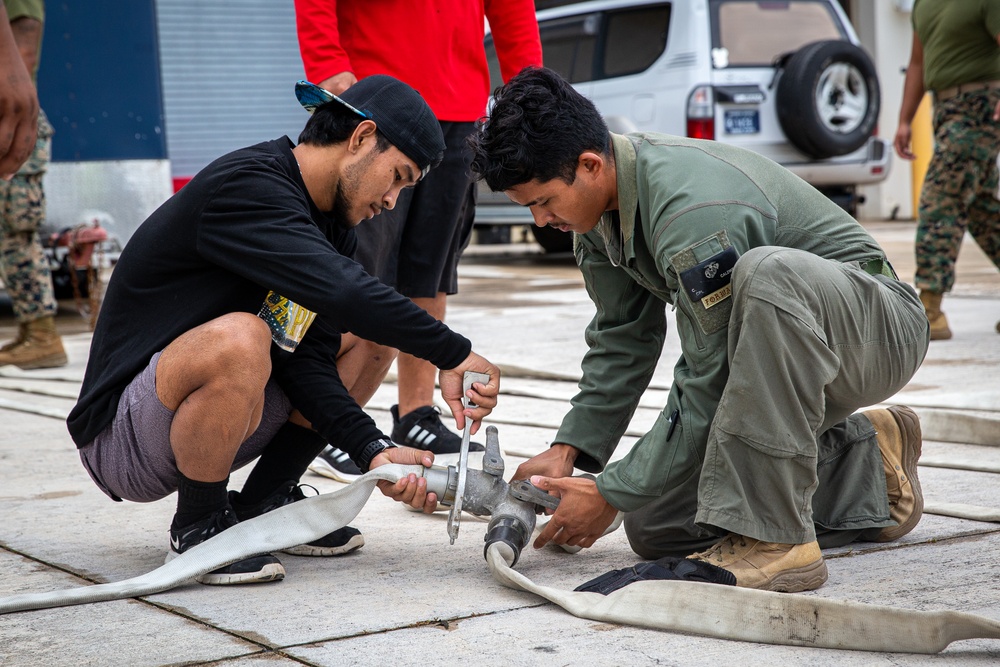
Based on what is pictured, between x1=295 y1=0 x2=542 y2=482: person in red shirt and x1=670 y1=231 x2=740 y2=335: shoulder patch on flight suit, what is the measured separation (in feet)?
4.39

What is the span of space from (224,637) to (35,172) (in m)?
3.75

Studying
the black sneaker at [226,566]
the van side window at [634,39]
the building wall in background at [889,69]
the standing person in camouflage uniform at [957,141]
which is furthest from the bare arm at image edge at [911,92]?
the building wall in background at [889,69]

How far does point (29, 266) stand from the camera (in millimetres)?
5137

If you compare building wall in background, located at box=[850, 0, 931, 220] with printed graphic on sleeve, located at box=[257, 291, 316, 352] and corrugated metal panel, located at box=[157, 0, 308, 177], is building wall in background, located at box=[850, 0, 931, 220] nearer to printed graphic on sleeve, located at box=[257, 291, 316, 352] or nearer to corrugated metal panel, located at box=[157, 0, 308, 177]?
corrugated metal panel, located at box=[157, 0, 308, 177]

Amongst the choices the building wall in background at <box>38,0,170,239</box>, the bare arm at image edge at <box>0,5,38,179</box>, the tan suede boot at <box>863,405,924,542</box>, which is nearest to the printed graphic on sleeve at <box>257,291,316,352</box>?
the bare arm at image edge at <box>0,5,38,179</box>

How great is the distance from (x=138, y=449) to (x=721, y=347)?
1093 mm

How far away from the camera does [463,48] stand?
3.57m

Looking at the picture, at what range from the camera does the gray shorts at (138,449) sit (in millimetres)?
2184

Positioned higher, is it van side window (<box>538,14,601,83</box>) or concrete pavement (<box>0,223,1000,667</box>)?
van side window (<box>538,14,601,83</box>)

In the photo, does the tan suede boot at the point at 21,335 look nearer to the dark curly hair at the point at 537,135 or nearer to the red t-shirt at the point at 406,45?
the red t-shirt at the point at 406,45

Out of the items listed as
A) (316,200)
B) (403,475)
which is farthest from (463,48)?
(403,475)

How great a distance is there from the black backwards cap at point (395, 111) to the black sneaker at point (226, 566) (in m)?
0.79

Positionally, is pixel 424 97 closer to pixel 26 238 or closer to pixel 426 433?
pixel 426 433

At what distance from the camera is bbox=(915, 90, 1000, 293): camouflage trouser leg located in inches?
197
